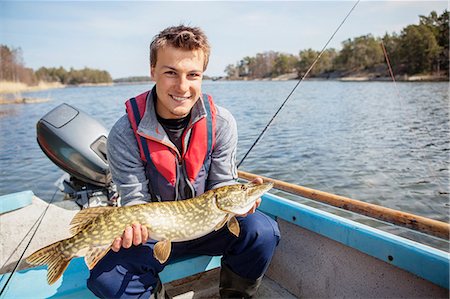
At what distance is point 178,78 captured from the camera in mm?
2291

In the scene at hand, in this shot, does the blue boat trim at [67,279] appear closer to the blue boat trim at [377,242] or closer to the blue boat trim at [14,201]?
the blue boat trim at [377,242]

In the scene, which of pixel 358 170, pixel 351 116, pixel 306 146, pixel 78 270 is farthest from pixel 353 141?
pixel 78 270

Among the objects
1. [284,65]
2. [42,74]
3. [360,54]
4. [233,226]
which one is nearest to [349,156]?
[233,226]

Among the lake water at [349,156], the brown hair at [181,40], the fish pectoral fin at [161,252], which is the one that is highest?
the brown hair at [181,40]

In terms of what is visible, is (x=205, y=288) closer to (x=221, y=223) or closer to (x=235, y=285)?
(x=235, y=285)

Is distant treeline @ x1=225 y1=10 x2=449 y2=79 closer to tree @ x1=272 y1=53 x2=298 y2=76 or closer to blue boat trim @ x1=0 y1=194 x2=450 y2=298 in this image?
tree @ x1=272 y1=53 x2=298 y2=76

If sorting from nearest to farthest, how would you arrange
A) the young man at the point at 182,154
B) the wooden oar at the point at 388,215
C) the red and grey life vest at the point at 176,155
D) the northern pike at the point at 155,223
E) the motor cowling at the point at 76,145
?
the northern pike at the point at 155,223 → the wooden oar at the point at 388,215 → the young man at the point at 182,154 → the red and grey life vest at the point at 176,155 → the motor cowling at the point at 76,145

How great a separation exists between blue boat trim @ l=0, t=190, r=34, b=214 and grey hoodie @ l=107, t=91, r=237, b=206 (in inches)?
93.3

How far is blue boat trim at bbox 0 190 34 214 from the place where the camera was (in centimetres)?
399

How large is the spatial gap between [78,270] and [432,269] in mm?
2073

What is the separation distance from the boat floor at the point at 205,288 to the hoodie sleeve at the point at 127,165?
84 cm

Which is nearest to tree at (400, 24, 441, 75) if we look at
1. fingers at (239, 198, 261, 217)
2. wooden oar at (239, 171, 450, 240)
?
wooden oar at (239, 171, 450, 240)

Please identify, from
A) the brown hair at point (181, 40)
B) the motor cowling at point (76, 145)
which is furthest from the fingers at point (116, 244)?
the motor cowling at point (76, 145)

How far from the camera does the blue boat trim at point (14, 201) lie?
3.99m
